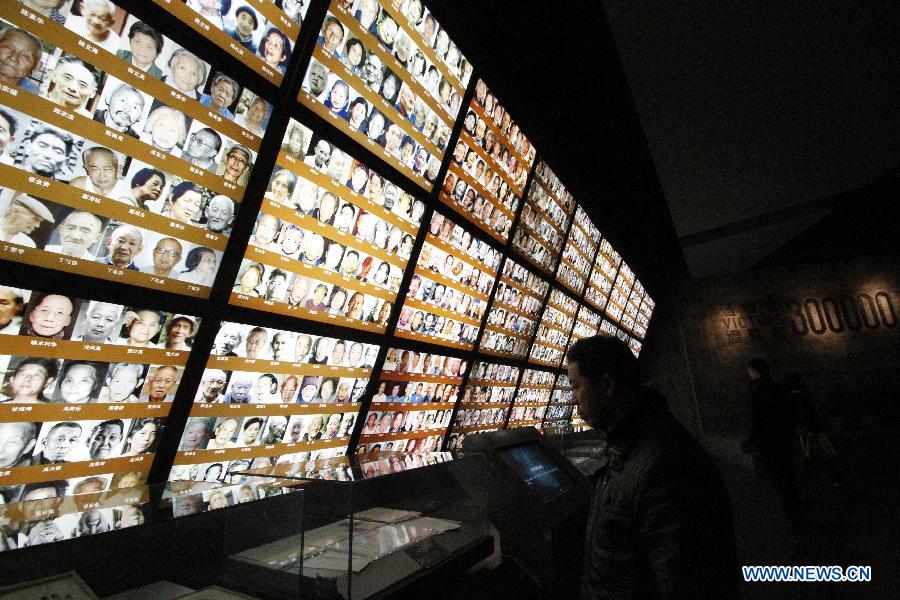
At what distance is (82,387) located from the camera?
1500 millimetres

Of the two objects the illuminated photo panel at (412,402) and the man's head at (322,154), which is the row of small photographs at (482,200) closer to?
the man's head at (322,154)

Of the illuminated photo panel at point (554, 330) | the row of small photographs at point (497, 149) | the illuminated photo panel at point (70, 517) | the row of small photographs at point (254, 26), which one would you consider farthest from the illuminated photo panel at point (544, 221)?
the illuminated photo panel at point (70, 517)

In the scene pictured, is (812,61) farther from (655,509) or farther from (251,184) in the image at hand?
(251,184)

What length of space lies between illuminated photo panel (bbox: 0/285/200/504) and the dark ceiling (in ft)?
7.64

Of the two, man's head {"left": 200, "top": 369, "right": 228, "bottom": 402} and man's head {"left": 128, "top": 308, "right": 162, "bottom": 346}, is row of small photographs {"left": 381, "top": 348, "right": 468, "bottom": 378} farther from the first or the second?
man's head {"left": 128, "top": 308, "right": 162, "bottom": 346}

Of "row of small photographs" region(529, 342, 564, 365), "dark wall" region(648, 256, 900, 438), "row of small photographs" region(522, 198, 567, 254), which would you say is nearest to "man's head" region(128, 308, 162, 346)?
"row of small photographs" region(522, 198, 567, 254)

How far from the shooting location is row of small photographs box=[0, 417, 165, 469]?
135cm

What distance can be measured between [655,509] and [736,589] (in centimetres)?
33

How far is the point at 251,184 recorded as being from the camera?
182 cm

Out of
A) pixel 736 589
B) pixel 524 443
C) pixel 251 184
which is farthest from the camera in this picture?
pixel 524 443

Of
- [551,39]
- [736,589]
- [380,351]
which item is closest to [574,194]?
[551,39]

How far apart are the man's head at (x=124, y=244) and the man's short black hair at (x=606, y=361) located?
177cm

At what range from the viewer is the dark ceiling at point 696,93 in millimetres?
3414

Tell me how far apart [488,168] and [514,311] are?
4.96 ft
